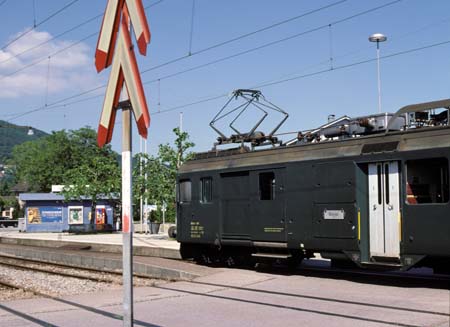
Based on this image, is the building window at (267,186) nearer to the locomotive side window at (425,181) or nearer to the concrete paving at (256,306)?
the concrete paving at (256,306)

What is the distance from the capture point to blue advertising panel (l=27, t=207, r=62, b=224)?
5138cm

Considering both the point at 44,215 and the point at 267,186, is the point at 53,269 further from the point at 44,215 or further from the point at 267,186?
the point at 44,215

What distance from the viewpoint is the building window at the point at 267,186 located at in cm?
1550

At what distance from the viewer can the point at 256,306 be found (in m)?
10.7

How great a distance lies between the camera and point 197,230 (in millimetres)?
18062

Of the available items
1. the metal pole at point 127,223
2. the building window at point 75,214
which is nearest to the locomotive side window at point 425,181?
the metal pole at point 127,223

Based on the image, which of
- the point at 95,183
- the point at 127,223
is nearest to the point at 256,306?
the point at 127,223

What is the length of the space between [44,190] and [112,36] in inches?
3482

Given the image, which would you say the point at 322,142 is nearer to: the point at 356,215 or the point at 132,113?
the point at 356,215

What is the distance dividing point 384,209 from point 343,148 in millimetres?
1827

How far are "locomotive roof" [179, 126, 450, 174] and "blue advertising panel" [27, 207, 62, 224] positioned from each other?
36644mm

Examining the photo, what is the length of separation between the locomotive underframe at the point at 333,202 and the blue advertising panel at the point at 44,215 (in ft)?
119

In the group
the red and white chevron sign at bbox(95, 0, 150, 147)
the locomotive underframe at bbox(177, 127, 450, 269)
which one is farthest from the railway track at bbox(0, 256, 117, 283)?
the red and white chevron sign at bbox(95, 0, 150, 147)

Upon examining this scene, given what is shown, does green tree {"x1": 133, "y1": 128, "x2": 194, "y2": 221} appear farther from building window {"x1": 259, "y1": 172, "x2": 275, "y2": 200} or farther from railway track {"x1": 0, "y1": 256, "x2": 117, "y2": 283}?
building window {"x1": 259, "y1": 172, "x2": 275, "y2": 200}
